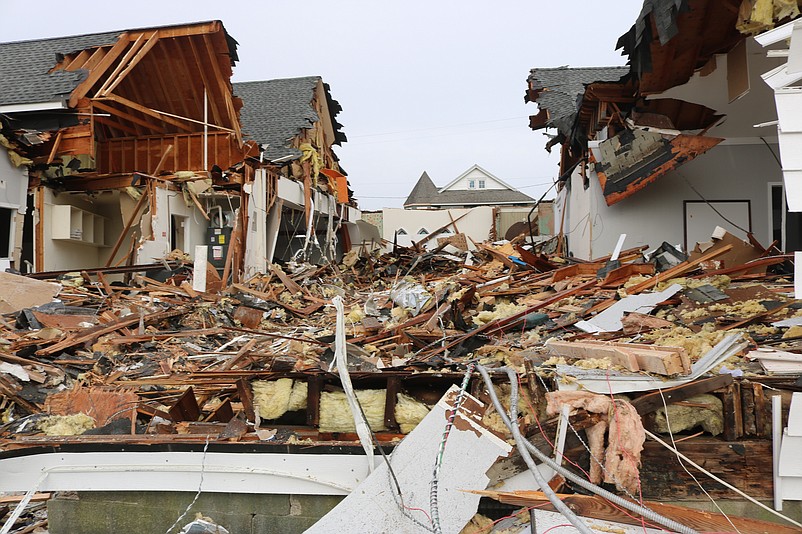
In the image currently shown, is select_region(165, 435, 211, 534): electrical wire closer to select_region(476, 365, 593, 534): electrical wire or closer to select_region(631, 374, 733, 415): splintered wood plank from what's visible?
select_region(476, 365, 593, 534): electrical wire

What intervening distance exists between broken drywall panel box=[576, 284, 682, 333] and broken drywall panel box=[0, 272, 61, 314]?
8842 mm

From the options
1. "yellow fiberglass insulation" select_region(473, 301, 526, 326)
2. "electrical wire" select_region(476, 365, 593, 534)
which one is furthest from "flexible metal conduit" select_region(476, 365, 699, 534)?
"yellow fiberglass insulation" select_region(473, 301, 526, 326)

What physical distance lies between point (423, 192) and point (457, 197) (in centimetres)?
324

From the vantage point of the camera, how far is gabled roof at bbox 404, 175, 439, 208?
5109 centimetres

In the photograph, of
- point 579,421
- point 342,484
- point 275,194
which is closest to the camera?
point 579,421

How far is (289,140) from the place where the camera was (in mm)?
19906

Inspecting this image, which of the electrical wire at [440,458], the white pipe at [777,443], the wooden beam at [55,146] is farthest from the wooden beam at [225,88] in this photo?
the white pipe at [777,443]

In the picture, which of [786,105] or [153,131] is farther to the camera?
[153,131]

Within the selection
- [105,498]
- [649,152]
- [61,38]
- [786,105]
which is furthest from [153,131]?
[786,105]

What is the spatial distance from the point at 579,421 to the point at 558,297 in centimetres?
412

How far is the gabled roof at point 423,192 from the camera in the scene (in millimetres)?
51094

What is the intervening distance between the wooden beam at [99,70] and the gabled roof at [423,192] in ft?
117

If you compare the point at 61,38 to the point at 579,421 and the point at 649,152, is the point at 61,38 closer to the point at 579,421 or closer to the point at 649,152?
the point at 649,152

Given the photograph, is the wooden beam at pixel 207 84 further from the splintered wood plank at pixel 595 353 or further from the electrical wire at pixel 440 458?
the electrical wire at pixel 440 458
